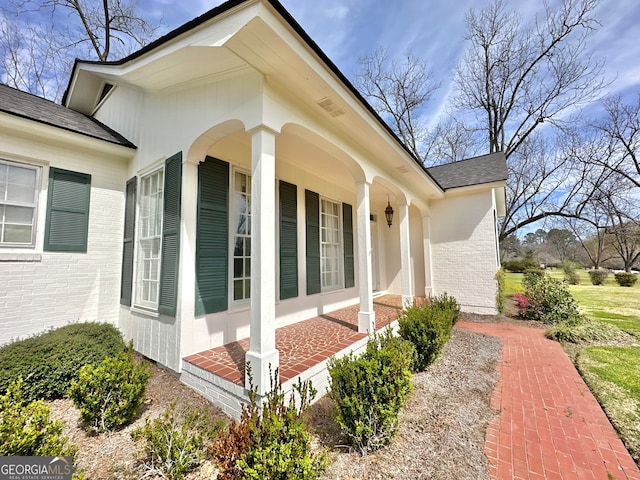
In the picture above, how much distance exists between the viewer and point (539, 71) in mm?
14914

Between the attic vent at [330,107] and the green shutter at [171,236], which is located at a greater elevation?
the attic vent at [330,107]

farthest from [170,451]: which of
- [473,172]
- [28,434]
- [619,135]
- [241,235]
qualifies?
[619,135]

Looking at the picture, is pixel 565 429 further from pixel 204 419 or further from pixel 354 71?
pixel 354 71

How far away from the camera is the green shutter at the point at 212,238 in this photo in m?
3.72

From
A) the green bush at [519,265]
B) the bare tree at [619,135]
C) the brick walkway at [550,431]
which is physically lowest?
the brick walkway at [550,431]

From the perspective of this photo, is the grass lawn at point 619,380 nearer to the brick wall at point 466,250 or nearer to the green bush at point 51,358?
the brick wall at point 466,250

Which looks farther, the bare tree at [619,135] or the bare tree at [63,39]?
the bare tree at [619,135]

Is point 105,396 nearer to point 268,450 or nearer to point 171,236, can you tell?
point 171,236

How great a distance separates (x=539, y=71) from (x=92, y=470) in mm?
22284

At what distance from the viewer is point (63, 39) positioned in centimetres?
1006

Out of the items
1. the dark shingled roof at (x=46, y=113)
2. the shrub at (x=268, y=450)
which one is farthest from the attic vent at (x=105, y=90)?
the shrub at (x=268, y=450)

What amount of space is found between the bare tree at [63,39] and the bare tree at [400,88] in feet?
41.4

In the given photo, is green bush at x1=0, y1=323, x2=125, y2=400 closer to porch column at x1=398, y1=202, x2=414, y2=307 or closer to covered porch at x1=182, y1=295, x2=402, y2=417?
covered porch at x1=182, y1=295, x2=402, y2=417

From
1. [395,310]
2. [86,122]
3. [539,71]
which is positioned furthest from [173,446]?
[539,71]
